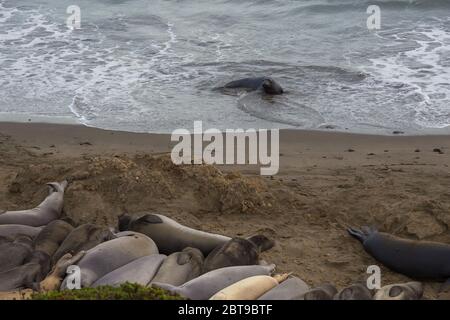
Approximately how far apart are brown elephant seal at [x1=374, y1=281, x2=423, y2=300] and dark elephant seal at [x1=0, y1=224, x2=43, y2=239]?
3.16 m

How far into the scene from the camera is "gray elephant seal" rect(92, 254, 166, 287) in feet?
18.2

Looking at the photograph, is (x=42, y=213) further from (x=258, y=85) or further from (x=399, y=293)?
(x=258, y=85)

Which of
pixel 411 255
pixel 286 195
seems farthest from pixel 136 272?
pixel 286 195

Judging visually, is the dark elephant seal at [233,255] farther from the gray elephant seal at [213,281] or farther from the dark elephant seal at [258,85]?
the dark elephant seal at [258,85]

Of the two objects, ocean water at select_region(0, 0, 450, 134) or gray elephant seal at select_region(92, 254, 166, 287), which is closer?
gray elephant seal at select_region(92, 254, 166, 287)

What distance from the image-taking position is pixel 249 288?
5.36 m

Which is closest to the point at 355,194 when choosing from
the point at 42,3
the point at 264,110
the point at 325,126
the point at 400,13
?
the point at 325,126

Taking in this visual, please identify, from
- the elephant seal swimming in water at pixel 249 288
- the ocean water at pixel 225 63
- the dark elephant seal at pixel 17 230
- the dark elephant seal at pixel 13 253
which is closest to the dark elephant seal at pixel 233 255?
the elephant seal swimming in water at pixel 249 288

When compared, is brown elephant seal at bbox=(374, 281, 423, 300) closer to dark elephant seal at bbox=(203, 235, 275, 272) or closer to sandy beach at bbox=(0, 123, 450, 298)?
sandy beach at bbox=(0, 123, 450, 298)

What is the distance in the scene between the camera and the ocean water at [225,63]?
1082cm

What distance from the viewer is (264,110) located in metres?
11.0

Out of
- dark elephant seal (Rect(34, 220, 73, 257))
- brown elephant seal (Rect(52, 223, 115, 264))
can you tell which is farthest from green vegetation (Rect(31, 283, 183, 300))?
dark elephant seal (Rect(34, 220, 73, 257))

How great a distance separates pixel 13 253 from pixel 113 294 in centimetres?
174

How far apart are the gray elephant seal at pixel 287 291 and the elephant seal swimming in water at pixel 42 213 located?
267cm
